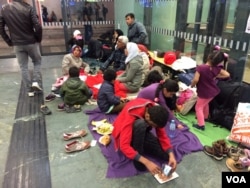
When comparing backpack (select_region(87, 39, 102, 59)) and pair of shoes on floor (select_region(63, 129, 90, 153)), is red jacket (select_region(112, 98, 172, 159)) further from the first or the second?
backpack (select_region(87, 39, 102, 59))

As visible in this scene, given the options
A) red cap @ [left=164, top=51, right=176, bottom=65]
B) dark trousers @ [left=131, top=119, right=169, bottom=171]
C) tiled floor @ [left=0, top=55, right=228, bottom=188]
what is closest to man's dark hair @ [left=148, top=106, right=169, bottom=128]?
dark trousers @ [left=131, top=119, right=169, bottom=171]

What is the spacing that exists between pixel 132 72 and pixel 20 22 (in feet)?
5.96

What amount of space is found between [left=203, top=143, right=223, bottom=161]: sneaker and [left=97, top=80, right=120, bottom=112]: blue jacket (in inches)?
48.2

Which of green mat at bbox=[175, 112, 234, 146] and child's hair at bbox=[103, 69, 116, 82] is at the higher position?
child's hair at bbox=[103, 69, 116, 82]

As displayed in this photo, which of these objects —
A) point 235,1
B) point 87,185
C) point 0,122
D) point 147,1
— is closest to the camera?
point 87,185

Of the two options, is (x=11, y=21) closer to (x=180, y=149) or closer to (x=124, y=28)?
(x=180, y=149)

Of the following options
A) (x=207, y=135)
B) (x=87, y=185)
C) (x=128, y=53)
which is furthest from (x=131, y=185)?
(x=128, y=53)

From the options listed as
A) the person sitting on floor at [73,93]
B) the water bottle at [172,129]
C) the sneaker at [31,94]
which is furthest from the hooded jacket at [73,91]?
the water bottle at [172,129]

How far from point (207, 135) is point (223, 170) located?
1.90ft

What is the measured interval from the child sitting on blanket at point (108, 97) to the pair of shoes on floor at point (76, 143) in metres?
0.50

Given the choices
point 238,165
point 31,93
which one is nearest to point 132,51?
point 31,93

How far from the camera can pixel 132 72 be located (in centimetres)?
347

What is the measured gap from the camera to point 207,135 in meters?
2.58

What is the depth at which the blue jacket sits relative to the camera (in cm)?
281
